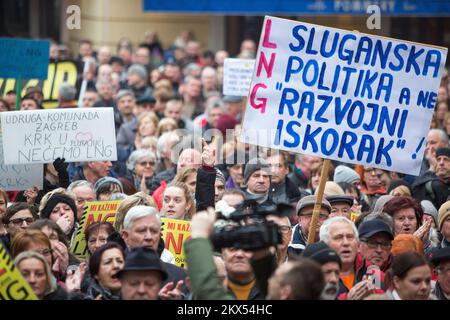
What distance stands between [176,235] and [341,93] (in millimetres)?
1491

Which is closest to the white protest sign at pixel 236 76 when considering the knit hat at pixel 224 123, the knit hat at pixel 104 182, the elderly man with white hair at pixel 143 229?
the knit hat at pixel 224 123

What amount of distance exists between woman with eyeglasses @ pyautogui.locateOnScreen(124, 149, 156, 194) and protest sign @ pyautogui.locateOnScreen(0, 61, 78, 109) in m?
2.65

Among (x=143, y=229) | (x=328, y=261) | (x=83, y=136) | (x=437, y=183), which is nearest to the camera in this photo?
(x=328, y=261)

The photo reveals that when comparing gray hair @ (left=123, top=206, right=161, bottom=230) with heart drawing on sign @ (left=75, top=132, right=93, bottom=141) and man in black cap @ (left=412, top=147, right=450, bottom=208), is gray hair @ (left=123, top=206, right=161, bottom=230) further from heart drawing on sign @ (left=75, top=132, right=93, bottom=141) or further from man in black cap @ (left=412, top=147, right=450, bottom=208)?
man in black cap @ (left=412, top=147, right=450, bottom=208)

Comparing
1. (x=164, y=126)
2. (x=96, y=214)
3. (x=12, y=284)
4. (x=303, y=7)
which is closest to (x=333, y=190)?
(x=96, y=214)

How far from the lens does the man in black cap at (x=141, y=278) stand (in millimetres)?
6289

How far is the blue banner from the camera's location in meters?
21.5

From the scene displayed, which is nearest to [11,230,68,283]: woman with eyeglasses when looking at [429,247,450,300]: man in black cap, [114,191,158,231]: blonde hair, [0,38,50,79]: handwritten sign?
[114,191,158,231]: blonde hair

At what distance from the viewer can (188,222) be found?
28.1 ft

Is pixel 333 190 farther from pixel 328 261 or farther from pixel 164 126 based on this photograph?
pixel 164 126

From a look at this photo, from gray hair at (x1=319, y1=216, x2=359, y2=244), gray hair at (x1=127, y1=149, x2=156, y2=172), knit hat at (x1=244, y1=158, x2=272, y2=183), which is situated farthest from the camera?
gray hair at (x1=127, y1=149, x2=156, y2=172)

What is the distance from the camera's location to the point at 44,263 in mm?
6477

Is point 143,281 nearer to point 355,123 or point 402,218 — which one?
point 355,123

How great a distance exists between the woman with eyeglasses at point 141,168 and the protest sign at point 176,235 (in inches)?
94.9
